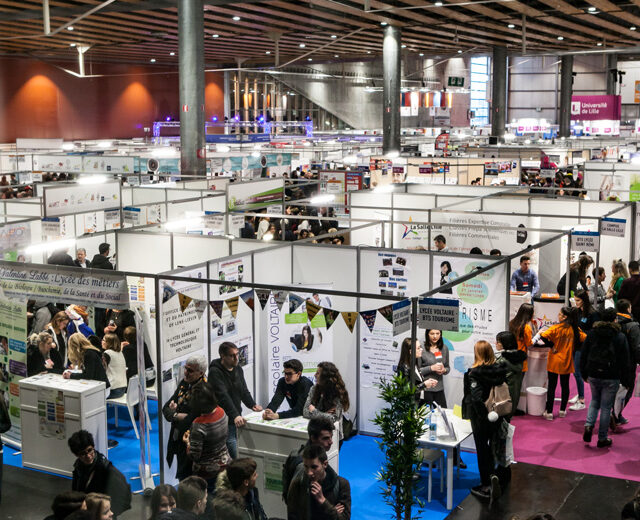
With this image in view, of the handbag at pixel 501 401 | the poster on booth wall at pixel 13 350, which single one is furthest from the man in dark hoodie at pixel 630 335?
the poster on booth wall at pixel 13 350

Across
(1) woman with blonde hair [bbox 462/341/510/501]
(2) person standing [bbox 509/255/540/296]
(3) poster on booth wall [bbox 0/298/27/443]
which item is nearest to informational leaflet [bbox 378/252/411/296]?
(1) woman with blonde hair [bbox 462/341/510/501]

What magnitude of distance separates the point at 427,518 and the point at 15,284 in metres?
4.14

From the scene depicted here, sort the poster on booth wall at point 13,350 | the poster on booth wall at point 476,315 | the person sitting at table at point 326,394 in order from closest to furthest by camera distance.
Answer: the person sitting at table at point 326,394 < the poster on booth wall at point 13,350 < the poster on booth wall at point 476,315

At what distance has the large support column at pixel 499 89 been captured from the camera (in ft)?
110

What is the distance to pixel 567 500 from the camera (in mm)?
7348

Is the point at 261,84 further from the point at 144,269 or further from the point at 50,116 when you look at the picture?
the point at 144,269

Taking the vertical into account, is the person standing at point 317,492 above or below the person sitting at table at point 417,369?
below

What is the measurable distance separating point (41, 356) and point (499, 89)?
2939 cm

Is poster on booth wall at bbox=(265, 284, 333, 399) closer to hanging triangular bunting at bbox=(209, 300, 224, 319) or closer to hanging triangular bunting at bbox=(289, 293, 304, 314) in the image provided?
hanging triangular bunting at bbox=(289, 293, 304, 314)

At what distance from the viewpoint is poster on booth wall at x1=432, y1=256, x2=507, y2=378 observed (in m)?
8.20

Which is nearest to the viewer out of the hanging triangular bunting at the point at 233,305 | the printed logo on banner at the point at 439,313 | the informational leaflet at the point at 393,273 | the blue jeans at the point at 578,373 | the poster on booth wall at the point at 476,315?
the printed logo on banner at the point at 439,313

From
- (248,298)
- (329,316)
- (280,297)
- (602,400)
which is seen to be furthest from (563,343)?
(248,298)

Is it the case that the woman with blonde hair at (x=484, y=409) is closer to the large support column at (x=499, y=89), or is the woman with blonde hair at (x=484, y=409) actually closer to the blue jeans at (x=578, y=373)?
the blue jeans at (x=578, y=373)

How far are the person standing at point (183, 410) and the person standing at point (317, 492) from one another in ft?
3.62
